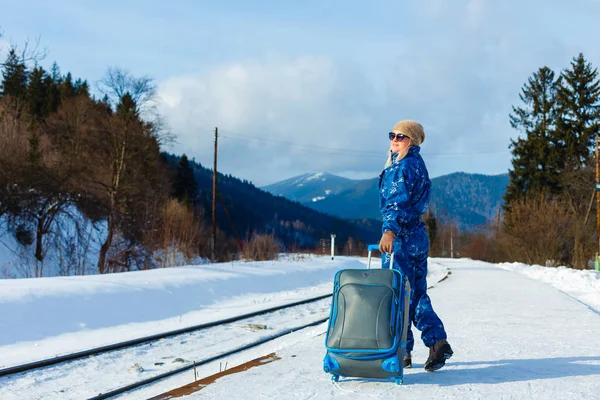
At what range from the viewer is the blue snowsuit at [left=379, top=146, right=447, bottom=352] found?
4145 mm

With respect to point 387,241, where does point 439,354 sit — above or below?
below

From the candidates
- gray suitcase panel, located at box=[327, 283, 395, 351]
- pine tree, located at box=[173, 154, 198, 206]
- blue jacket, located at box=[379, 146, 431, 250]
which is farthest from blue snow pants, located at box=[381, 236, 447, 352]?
pine tree, located at box=[173, 154, 198, 206]

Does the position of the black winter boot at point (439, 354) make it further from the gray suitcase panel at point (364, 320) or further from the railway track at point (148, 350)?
the railway track at point (148, 350)

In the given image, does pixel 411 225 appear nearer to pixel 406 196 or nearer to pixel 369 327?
pixel 406 196

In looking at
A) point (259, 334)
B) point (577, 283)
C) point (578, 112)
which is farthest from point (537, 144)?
point (259, 334)

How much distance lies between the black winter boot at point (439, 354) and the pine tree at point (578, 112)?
45281 mm

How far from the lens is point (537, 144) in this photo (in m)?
47.3

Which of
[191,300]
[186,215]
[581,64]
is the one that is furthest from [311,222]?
[191,300]

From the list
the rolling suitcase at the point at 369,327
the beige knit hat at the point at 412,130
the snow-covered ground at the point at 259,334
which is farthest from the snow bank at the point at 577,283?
the rolling suitcase at the point at 369,327

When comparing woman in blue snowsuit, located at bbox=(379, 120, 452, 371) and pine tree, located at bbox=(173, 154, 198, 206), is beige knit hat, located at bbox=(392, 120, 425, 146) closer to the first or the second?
woman in blue snowsuit, located at bbox=(379, 120, 452, 371)

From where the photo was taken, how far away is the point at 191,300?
1184 cm

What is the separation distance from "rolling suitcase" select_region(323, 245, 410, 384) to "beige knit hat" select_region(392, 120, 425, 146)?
3.71 ft

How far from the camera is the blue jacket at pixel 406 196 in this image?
163 inches

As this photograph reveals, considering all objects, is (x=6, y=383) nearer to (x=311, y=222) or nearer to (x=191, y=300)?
(x=191, y=300)
